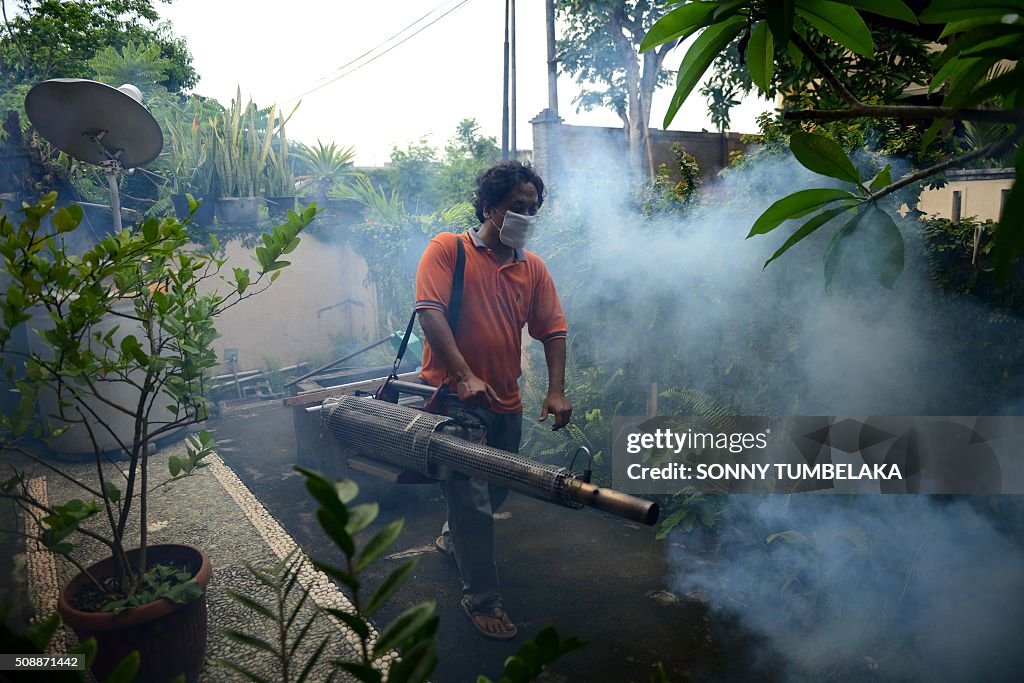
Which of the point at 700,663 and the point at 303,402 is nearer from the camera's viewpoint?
the point at 700,663

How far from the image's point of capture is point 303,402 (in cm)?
632

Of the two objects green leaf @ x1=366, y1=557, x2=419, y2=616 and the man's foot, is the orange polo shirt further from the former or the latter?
green leaf @ x1=366, y1=557, x2=419, y2=616

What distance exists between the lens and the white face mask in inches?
154

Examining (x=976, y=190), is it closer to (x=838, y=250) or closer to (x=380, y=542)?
(x=838, y=250)

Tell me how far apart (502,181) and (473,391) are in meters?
1.34

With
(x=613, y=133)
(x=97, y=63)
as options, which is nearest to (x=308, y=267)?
(x=97, y=63)

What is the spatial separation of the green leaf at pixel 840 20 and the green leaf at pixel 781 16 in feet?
0.60

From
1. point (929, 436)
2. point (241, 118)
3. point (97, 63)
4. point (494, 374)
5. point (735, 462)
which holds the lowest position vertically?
point (735, 462)

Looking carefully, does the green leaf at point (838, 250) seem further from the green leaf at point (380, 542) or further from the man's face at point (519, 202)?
the man's face at point (519, 202)

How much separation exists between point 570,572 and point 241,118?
10.8 metres

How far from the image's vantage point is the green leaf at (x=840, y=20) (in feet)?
2.91

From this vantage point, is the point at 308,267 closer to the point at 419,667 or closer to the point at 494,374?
the point at 494,374

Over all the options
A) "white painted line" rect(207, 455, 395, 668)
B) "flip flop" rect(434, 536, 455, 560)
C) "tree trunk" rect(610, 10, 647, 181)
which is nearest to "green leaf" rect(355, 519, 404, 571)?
"white painted line" rect(207, 455, 395, 668)

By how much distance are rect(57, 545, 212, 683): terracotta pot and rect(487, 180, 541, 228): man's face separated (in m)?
2.57
